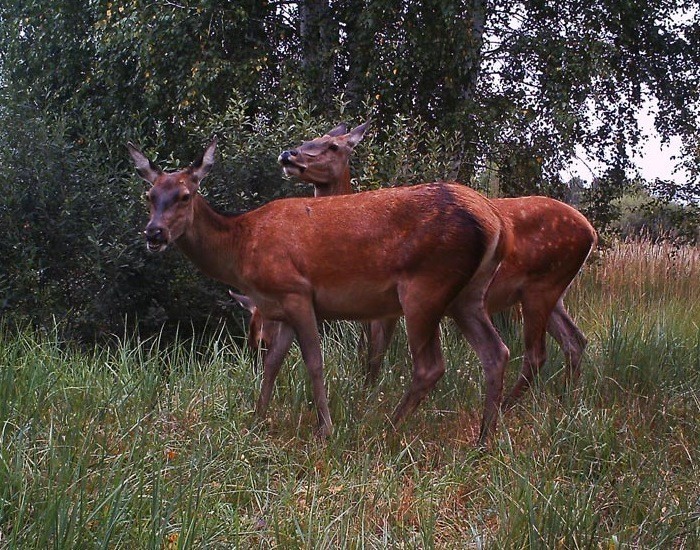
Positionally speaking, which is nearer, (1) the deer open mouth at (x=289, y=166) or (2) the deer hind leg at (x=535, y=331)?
(2) the deer hind leg at (x=535, y=331)

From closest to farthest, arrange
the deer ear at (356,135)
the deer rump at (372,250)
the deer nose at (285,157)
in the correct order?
the deer rump at (372,250) < the deer nose at (285,157) < the deer ear at (356,135)

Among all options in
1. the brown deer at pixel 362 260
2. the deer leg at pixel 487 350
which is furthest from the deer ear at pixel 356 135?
the deer leg at pixel 487 350

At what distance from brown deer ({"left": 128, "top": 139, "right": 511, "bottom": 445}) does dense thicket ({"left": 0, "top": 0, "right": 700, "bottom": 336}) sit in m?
3.17

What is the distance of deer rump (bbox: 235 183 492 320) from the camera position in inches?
219

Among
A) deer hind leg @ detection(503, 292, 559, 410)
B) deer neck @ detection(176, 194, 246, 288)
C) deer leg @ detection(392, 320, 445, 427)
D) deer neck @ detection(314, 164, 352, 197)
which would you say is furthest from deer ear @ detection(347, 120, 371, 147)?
deer leg @ detection(392, 320, 445, 427)

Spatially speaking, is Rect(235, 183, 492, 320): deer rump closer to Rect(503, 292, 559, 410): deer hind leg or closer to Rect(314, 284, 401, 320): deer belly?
Rect(314, 284, 401, 320): deer belly

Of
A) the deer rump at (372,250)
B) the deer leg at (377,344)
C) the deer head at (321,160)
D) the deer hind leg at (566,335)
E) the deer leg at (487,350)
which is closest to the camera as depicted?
the deer rump at (372,250)

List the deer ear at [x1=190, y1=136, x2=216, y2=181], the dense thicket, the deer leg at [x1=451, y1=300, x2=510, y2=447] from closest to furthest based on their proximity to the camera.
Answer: the deer leg at [x1=451, y1=300, x2=510, y2=447] < the deer ear at [x1=190, y1=136, x2=216, y2=181] < the dense thicket

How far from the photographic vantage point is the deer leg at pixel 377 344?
258 inches

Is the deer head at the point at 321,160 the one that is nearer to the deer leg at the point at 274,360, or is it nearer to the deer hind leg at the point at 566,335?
the deer leg at the point at 274,360

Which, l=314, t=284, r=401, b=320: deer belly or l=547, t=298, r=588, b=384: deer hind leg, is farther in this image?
l=547, t=298, r=588, b=384: deer hind leg

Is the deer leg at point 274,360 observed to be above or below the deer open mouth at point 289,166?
below

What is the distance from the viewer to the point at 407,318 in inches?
223

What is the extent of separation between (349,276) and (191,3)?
8.18m
